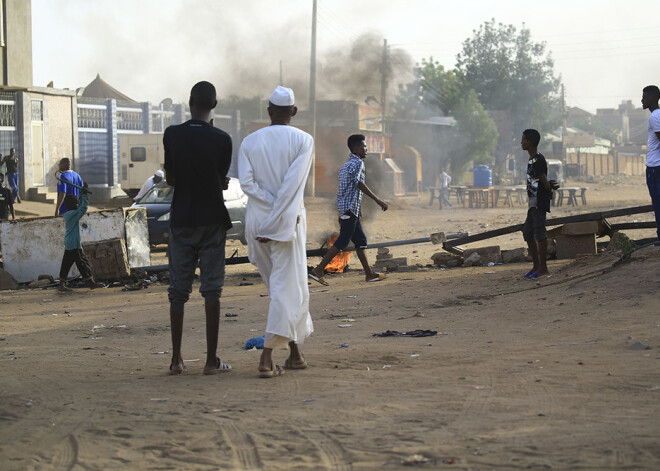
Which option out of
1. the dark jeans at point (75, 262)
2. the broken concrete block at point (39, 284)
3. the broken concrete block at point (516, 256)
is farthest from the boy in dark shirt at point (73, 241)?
the broken concrete block at point (516, 256)

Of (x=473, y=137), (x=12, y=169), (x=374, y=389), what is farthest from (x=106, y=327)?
(x=473, y=137)

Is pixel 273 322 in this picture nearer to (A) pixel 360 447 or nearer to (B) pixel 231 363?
(B) pixel 231 363

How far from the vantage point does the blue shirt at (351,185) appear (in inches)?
433

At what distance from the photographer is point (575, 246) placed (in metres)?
11.9

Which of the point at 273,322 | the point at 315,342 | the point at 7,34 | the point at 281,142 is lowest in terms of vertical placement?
the point at 315,342

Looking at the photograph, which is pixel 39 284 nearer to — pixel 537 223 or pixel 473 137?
pixel 537 223

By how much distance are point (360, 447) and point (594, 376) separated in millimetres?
1858

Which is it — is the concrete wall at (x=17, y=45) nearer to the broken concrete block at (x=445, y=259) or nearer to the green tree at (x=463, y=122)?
the broken concrete block at (x=445, y=259)

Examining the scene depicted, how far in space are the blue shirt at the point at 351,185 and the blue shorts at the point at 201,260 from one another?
5.69 meters

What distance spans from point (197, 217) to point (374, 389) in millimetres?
1726

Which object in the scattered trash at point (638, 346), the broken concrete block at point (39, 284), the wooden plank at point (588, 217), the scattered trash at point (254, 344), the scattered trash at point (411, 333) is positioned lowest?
the broken concrete block at point (39, 284)

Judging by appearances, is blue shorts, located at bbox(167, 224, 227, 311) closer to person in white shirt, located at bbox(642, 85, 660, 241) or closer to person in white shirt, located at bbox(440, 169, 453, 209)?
person in white shirt, located at bbox(642, 85, 660, 241)

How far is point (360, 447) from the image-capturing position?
3658 mm

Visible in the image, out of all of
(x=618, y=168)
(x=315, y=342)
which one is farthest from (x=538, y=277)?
(x=618, y=168)
